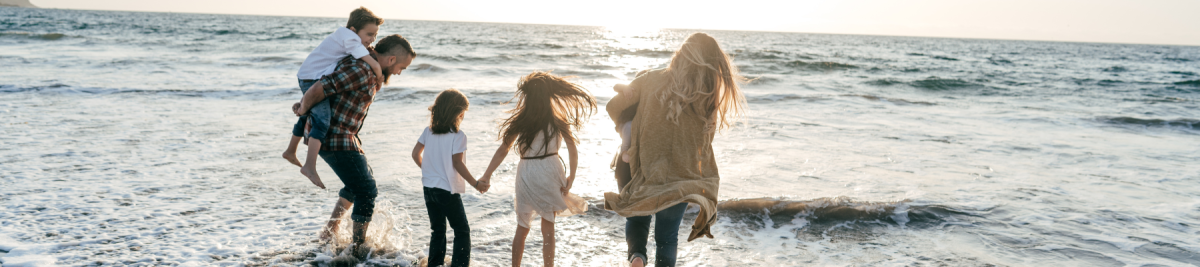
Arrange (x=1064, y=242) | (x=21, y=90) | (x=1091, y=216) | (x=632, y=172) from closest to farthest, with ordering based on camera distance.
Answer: (x=632, y=172) < (x=1064, y=242) < (x=1091, y=216) < (x=21, y=90)

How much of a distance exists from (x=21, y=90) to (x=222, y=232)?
10419mm

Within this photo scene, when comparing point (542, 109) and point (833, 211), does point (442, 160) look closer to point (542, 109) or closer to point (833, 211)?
point (542, 109)

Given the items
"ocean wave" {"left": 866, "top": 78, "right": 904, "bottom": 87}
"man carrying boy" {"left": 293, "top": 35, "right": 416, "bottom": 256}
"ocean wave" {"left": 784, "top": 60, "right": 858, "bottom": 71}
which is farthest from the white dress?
"ocean wave" {"left": 784, "top": 60, "right": 858, "bottom": 71}

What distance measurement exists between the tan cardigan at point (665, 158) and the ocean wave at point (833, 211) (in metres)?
2.15

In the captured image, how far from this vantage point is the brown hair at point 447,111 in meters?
3.00

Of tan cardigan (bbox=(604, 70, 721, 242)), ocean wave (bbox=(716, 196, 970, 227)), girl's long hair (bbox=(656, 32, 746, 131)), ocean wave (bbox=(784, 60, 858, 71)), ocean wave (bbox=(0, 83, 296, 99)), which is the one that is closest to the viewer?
girl's long hair (bbox=(656, 32, 746, 131))

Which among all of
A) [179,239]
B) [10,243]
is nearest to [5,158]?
[10,243]

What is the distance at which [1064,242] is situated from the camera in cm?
443

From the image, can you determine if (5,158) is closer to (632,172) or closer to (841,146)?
(632,172)

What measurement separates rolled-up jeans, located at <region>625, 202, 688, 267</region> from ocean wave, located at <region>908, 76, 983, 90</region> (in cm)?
2003

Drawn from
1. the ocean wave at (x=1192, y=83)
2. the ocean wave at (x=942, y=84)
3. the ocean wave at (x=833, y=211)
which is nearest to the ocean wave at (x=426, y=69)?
the ocean wave at (x=942, y=84)

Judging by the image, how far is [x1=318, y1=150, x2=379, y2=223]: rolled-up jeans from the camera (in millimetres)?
3193

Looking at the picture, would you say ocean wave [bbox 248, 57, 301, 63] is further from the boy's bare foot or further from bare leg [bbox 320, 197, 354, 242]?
the boy's bare foot

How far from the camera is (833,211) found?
498cm
